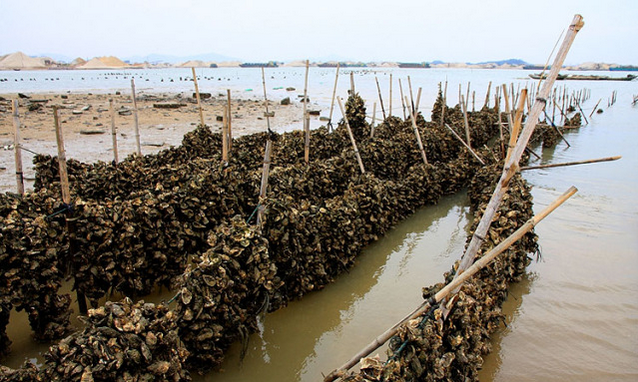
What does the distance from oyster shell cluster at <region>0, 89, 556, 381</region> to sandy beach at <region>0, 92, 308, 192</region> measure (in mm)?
Result: 5341

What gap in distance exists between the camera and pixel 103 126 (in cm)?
1933

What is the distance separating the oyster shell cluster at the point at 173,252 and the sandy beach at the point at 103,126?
17.5 feet

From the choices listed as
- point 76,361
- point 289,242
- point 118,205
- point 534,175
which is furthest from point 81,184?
point 534,175

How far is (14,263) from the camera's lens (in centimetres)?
450

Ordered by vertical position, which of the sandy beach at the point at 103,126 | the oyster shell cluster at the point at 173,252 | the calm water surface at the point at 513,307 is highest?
the sandy beach at the point at 103,126

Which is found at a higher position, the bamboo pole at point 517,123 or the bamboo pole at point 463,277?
the bamboo pole at point 517,123

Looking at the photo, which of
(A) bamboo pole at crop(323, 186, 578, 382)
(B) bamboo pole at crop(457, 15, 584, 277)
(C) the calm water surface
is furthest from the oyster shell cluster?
(B) bamboo pole at crop(457, 15, 584, 277)

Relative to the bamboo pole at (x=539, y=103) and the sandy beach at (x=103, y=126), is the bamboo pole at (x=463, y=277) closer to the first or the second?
the bamboo pole at (x=539, y=103)

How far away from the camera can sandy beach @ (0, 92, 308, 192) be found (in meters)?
14.2

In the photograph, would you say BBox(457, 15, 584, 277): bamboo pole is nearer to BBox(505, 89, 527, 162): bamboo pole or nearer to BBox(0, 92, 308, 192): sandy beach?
BBox(505, 89, 527, 162): bamboo pole

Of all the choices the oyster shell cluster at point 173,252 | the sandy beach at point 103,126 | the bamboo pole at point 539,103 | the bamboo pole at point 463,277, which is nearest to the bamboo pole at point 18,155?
the oyster shell cluster at point 173,252

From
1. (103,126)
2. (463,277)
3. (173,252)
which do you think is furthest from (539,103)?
(103,126)

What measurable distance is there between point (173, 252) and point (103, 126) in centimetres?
1635

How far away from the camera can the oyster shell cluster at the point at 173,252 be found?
11.8 ft
